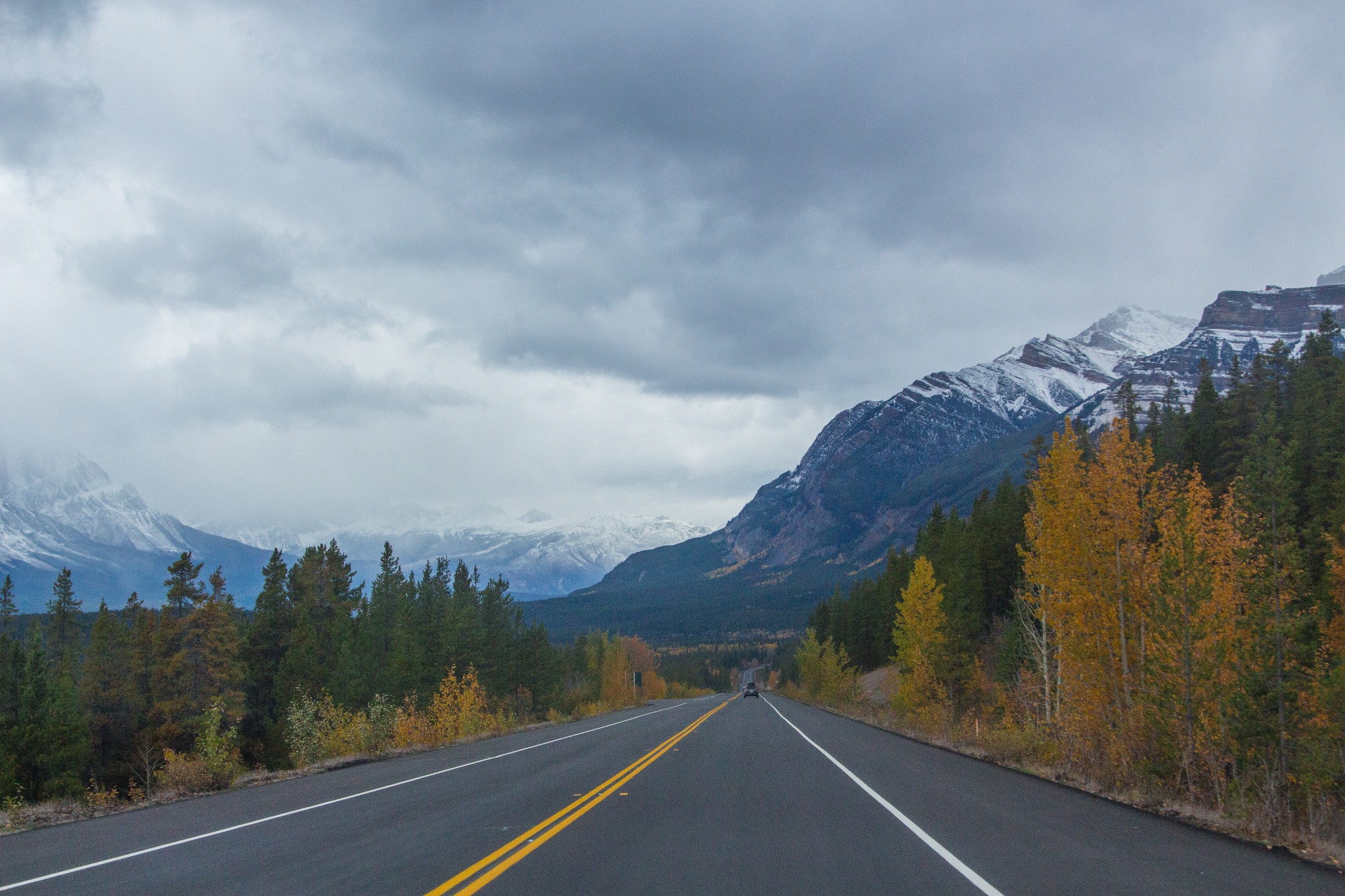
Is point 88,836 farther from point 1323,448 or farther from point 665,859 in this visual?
point 1323,448

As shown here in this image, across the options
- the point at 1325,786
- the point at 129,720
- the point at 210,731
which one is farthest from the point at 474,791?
the point at 129,720

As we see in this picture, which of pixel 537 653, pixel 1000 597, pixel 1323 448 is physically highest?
pixel 1323 448

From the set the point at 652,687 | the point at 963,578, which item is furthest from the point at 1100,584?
the point at 652,687

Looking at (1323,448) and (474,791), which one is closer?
(474,791)

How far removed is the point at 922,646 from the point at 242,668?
40740 mm

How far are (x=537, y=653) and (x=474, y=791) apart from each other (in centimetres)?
7343

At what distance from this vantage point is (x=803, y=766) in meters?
17.0

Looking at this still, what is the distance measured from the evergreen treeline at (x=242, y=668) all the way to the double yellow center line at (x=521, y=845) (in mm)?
11184

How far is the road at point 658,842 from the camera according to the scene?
709 cm

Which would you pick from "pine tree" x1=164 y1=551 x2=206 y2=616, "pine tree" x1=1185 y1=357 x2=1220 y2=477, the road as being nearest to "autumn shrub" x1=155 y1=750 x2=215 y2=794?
the road

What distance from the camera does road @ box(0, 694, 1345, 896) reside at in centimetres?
709

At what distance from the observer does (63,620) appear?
294ft

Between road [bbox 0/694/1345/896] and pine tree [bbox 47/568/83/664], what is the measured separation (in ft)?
310

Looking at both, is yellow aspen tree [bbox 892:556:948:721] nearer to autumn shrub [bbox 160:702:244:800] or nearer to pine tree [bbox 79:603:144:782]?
autumn shrub [bbox 160:702:244:800]
